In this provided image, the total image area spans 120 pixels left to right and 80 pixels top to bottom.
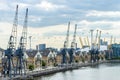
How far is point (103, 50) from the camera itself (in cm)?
16462

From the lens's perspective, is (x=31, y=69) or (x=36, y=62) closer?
(x=31, y=69)

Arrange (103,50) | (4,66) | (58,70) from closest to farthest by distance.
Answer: (4,66), (58,70), (103,50)

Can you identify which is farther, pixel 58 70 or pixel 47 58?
pixel 47 58

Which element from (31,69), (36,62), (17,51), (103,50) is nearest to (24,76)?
(17,51)

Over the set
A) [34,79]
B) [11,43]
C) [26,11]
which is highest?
[26,11]

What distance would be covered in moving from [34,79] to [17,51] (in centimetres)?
1147

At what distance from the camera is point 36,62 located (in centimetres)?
8244

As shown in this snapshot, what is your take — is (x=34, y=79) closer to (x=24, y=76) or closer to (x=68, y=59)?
(x=24, y=76)

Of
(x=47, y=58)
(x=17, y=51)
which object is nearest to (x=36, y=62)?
(x=47, y=58)

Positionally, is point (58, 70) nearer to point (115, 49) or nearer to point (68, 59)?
point (68, 59)

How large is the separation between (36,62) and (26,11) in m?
19.8

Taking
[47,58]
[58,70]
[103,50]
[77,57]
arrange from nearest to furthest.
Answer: [58,70]
[47,58]
[77,57]
[103,50]

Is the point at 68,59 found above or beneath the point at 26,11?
beneath

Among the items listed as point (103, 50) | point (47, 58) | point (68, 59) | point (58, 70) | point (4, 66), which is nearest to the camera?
point (4, 66)
